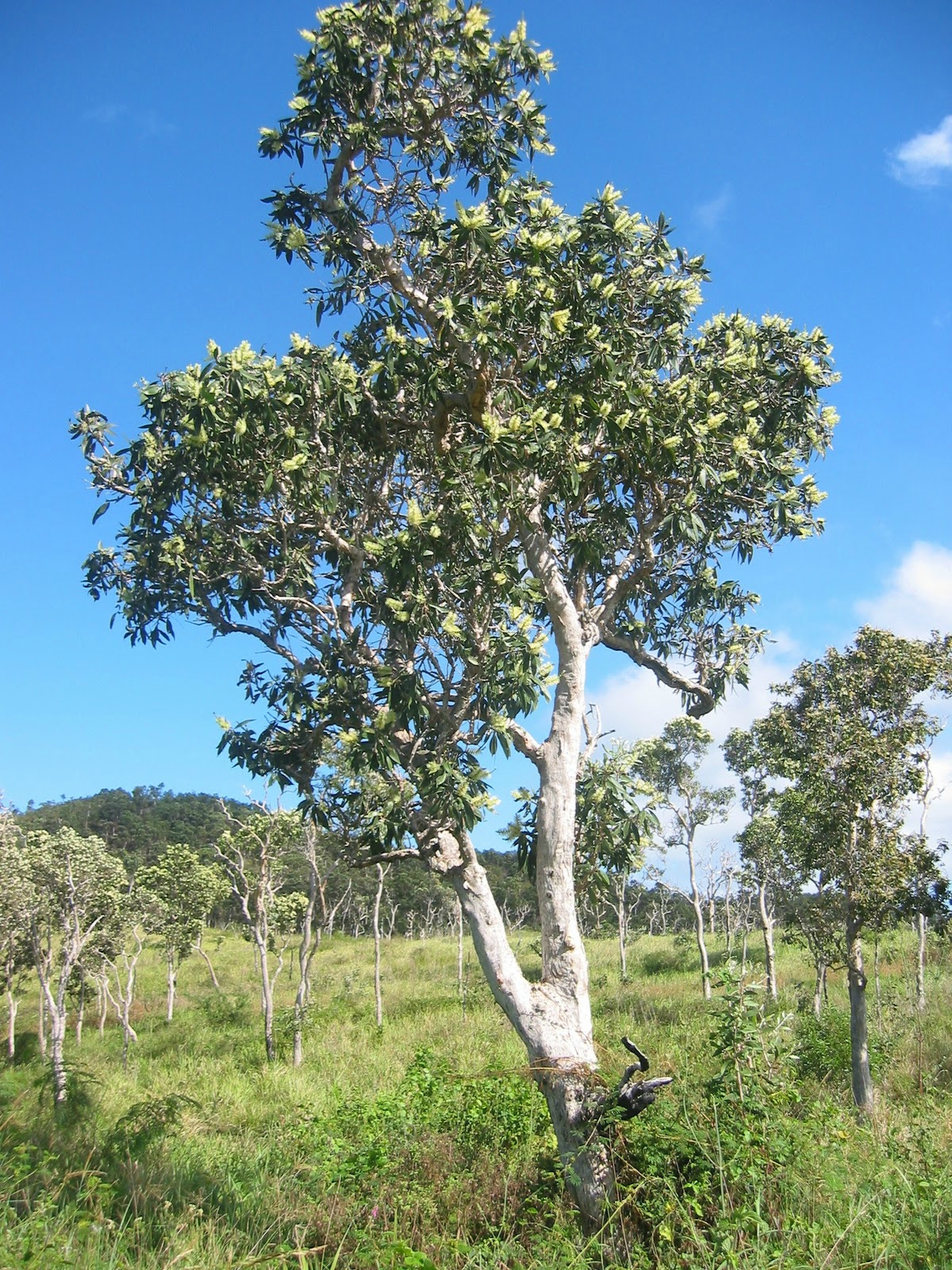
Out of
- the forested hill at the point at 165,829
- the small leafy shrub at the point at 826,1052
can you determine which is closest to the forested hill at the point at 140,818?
the forested hill at the point at 165,829

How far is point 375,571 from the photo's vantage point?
7.59 metres

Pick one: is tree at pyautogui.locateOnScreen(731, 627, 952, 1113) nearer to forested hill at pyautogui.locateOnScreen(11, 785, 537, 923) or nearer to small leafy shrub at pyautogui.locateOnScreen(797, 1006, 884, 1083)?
small leafy shrub at pyautogui.locateOnScreen(797, 1006, 884, 1083)

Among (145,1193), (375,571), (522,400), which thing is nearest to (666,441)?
(522,400)

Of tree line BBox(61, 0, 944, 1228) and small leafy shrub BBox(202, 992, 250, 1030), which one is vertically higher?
tree line BBox(61, 0, 944, 1228)

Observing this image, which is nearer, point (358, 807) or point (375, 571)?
point (358, 807)

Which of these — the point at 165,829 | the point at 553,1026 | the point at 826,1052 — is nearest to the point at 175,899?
the point at 826,1052

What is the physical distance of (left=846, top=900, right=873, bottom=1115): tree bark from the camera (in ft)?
37.7

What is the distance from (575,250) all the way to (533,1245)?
23.9 feet

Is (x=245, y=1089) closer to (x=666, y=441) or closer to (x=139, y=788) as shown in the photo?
(x=666, y=441)

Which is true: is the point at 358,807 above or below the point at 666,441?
below

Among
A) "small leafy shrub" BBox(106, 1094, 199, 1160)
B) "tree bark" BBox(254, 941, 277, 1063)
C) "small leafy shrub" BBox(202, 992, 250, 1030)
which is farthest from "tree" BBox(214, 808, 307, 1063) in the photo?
"small leafy shrub" BBox(106, 1094, 199, 1160)

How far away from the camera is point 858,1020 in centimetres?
1189

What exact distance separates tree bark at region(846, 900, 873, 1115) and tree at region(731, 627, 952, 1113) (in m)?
0.02

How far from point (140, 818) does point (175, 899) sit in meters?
64.5
